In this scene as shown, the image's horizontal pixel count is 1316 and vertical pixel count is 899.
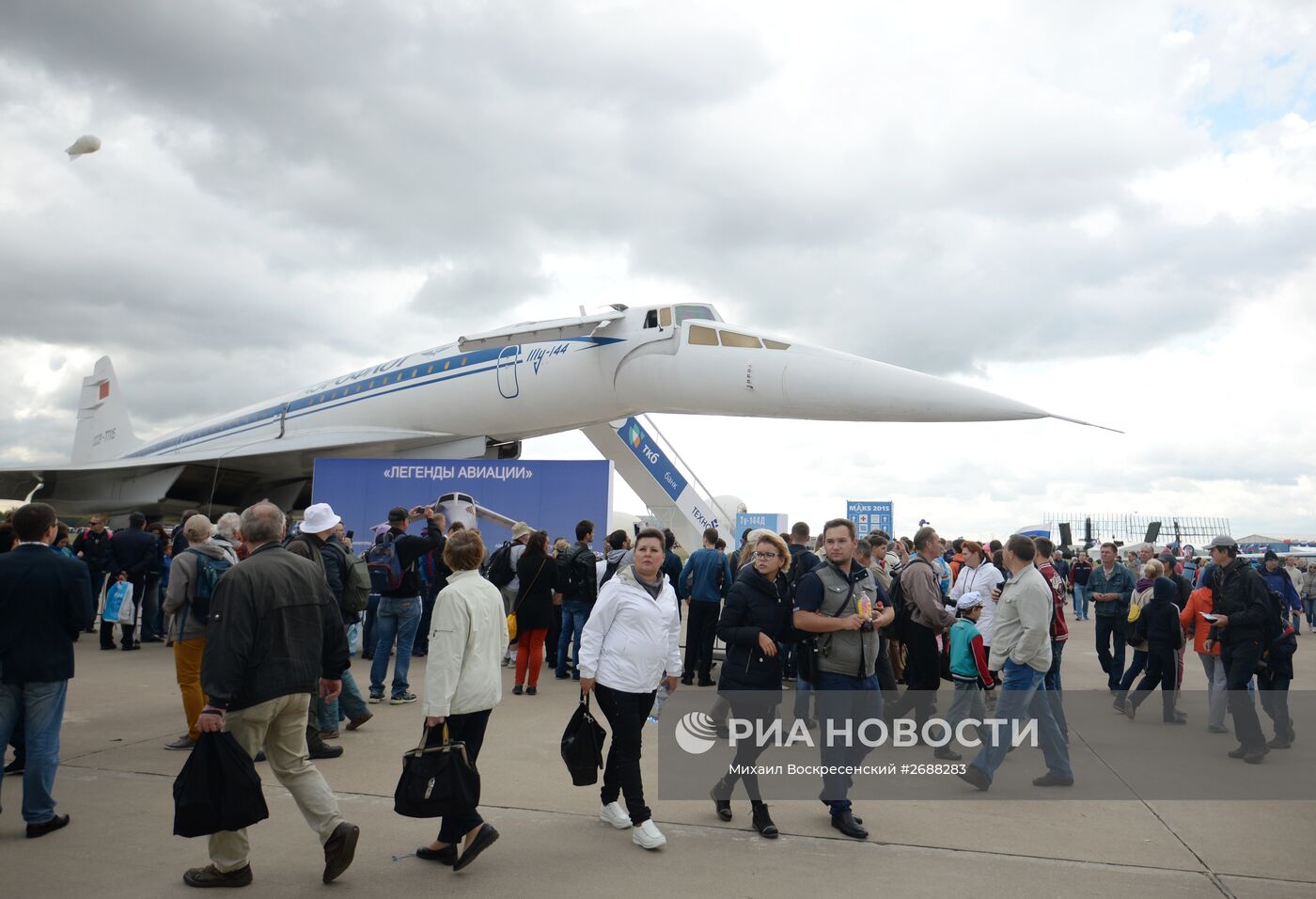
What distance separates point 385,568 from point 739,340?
22.9 ft

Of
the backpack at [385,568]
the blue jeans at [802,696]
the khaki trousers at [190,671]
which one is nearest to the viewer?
the blue jeans at [802,696]

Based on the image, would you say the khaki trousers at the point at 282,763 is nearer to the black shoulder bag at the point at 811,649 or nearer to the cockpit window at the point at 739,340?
the black shoulder bag at the point at 811,649

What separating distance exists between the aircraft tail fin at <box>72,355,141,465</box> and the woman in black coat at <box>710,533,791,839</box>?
2577 centimetres

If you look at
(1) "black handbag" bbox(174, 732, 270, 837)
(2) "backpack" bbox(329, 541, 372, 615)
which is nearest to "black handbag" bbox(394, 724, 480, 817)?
(1) "black handbag" bbox(174, 732, 270, 837)

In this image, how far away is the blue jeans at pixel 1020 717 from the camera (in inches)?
190

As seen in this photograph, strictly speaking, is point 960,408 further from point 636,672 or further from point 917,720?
point 636,672

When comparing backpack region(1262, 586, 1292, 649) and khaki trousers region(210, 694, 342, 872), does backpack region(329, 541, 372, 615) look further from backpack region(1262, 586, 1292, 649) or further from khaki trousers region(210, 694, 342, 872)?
backpack region(1262, 586, 1292, 649)

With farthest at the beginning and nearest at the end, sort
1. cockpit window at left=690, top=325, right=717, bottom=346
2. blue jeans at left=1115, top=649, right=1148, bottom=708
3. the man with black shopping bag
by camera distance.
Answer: cockpit window at left=690, top=325, right=717, bottom=346 → blue jeans at left=1115, top=649, right=1148, bottom=708 → the man with black shopping bag

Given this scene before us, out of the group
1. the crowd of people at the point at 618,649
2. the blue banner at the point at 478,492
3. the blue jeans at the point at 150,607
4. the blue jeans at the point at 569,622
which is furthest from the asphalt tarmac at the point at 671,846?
the blue banner at the point at 478,492

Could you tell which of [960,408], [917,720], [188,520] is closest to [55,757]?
[188,520]

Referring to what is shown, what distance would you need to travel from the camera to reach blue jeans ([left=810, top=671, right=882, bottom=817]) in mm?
4074

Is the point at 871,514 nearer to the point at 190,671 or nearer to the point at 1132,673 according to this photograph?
the point at 1132,673

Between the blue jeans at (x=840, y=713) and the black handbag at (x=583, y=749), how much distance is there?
3.69 ft

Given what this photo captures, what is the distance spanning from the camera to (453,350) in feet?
→ 49.4
